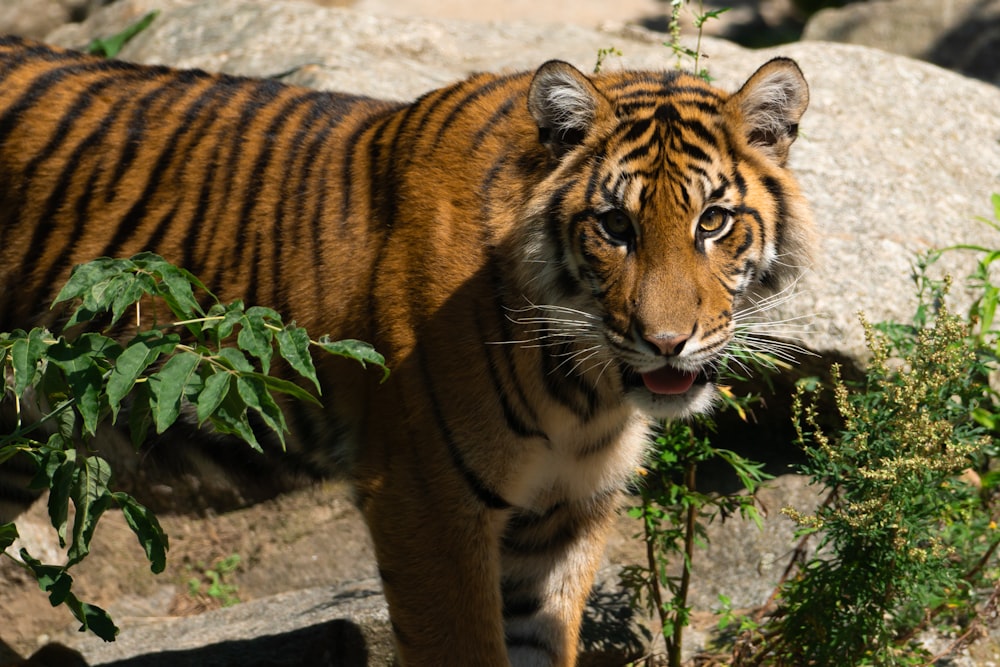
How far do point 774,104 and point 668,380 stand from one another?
0.63m

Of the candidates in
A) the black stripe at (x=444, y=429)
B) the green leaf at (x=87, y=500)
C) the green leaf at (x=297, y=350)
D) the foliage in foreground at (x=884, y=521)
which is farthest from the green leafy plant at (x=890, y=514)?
the green leaf at (x=87, y=500)

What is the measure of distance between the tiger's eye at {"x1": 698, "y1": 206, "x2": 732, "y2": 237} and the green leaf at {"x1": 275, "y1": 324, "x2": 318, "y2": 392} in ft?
2.93

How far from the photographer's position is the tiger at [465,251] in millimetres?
2617

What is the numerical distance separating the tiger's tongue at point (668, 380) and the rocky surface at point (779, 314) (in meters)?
1.05

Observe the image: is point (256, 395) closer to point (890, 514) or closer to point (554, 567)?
point (554, 567)

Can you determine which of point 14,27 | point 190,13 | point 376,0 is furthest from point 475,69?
point 376,0

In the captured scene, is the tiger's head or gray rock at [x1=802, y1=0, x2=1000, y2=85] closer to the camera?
the tiger's head

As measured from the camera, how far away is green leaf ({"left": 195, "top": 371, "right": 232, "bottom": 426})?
198 centimetres

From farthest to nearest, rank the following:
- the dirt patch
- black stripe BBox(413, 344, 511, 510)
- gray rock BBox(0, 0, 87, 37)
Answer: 1. gray rock BBox(0, 0, 87, 37)
2. the dirt patch
3. black stripe BBox(413, 344, 511, 510)

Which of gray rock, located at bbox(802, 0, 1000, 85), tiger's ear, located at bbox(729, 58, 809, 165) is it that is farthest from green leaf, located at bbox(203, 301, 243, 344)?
gray rock, located at bbox(802, 0, 1000, 85)

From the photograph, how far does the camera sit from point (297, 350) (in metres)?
2.12

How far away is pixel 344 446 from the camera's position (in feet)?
10.1

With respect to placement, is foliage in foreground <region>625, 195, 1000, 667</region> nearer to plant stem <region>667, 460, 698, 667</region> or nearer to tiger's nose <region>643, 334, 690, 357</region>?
plant stem <region>667, 460, 698, 667</region>

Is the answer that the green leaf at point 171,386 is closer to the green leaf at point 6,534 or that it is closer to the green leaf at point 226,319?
the green leaf at point 226,319
